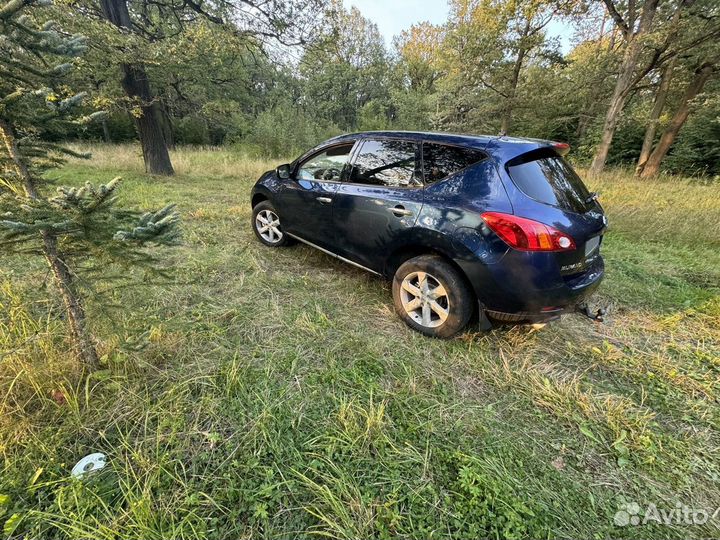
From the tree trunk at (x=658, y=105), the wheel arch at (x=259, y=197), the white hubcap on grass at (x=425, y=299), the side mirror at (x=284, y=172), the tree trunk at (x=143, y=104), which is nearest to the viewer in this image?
the white hubcap on grass at (x=425, y=299)

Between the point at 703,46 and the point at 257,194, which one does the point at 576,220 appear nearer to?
the point at 257,194

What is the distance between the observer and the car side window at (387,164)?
8.91ft

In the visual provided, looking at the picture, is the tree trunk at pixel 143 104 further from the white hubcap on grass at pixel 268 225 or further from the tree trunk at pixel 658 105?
the tree trunk at pixel 658 105

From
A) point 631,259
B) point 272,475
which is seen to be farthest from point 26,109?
point 631,259

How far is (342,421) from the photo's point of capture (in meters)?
1.76

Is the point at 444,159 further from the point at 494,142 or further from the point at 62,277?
the point at 62,277

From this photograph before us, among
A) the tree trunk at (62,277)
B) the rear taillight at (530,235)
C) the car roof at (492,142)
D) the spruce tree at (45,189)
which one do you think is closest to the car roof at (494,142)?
the car roof at (492,142)

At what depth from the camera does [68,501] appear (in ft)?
4.31

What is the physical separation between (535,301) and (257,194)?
360 cm

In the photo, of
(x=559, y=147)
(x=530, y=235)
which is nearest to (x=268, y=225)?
(x=530, y=235)

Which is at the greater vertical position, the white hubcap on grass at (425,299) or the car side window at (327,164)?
the car side window at (327,164)

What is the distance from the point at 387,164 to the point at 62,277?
2469 millimetres

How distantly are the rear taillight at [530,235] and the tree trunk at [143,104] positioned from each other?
8973 mm

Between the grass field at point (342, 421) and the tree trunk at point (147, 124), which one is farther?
the tree trunk at point (147, 124)
